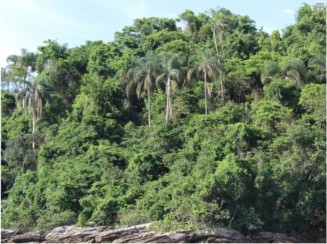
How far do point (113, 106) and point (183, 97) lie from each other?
4522 mm

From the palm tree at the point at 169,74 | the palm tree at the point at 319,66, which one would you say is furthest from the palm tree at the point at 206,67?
the palm tree at the point at 319,66

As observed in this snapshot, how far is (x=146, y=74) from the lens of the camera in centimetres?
3438

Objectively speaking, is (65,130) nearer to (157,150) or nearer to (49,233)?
(157,150)

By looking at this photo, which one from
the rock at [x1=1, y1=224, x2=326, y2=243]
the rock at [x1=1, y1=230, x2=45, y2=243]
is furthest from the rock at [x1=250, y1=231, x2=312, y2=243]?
the rock at [x1=1, y1=230, x2=45, y2=243]

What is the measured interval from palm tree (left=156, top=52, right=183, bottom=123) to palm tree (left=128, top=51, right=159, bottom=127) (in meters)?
0.57

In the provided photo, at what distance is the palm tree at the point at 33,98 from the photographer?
35406 millimetres

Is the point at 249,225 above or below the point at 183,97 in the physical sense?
below

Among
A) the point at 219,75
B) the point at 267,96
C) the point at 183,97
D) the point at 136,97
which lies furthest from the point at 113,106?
the point at 267,96

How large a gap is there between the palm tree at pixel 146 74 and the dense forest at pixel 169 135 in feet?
0.21

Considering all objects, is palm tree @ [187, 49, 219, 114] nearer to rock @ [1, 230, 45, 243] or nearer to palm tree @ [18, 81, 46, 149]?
palm tree @ [18, 81, 46, 149]

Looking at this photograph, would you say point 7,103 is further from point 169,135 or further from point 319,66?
point 319,66

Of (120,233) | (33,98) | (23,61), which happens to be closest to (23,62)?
(23,61)

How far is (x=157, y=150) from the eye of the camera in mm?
31938

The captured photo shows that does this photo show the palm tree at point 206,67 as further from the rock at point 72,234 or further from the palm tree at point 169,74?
the rock at point 72,234
